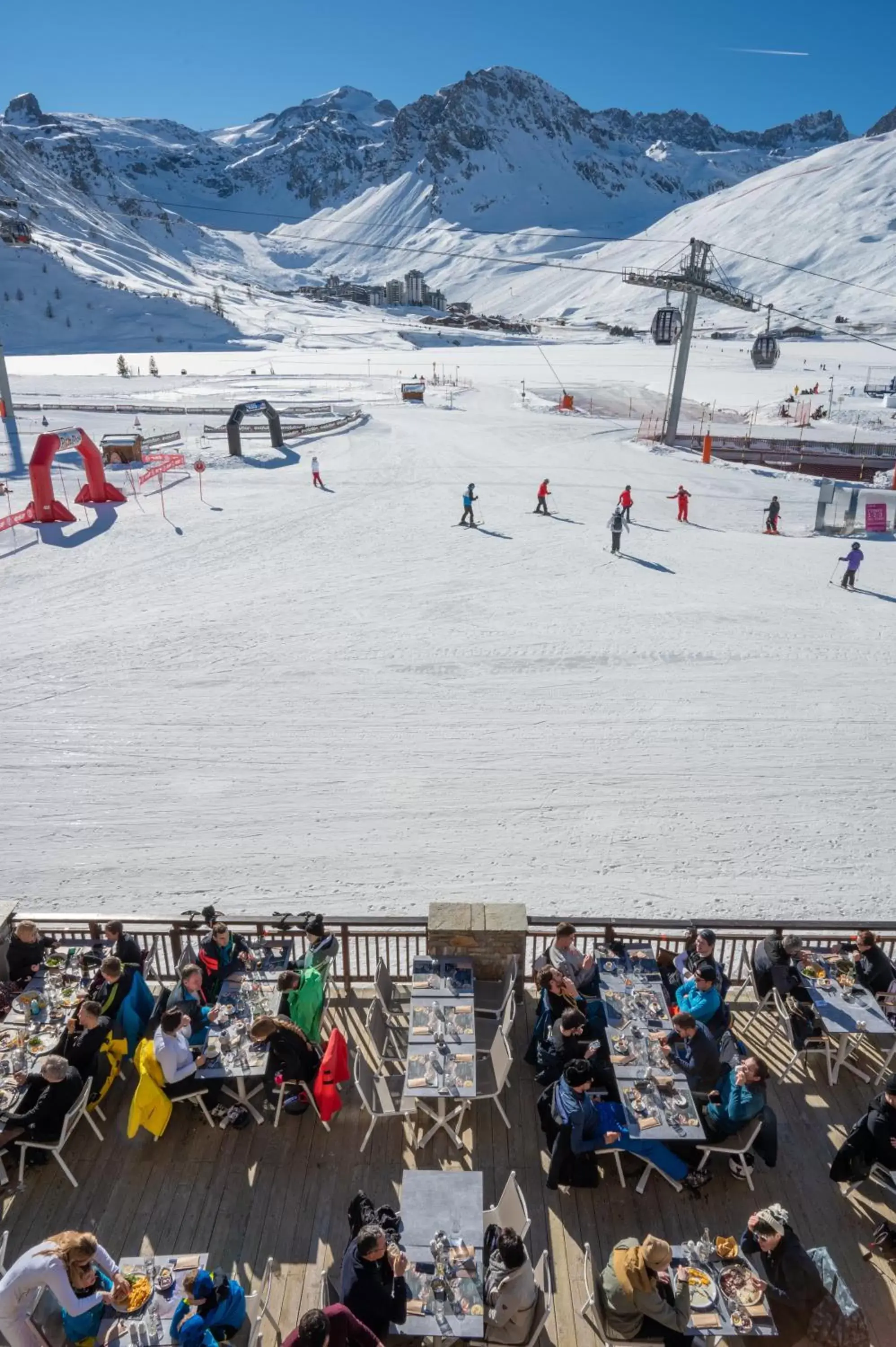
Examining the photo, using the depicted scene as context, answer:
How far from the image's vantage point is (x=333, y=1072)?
20.4 ft

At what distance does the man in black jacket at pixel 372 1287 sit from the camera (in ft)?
15.4

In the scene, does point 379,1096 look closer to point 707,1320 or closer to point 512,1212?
point 512,1212

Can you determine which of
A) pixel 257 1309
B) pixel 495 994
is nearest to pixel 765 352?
pixel 495 994

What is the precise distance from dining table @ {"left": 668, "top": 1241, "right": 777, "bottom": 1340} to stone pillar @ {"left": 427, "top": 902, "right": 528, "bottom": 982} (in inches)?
104

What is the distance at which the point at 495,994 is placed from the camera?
732 centimetres

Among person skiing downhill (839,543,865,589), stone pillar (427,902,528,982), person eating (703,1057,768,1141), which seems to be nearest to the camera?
person eating (703,1057,768,1141)

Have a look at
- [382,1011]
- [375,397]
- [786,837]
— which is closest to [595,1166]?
[382,1011]

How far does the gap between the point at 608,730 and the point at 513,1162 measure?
752 cm

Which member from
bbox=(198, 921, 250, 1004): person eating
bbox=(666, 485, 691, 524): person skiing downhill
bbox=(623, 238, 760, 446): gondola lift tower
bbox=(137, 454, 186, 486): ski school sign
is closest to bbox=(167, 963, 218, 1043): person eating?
bbox=(198, 921, 250, 1004): person eating

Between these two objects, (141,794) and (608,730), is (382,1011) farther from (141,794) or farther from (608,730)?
(608,730)

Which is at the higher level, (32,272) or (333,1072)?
(32,272)

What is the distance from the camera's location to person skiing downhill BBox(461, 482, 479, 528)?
73.6 feet

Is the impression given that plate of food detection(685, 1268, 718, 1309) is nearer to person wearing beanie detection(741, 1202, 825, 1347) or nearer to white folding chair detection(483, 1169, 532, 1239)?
person wearing beanie detection(741, 1202, 825, 1347)

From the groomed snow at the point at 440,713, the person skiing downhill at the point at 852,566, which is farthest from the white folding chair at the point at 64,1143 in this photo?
the person skiing downhill at the point at 852,566
